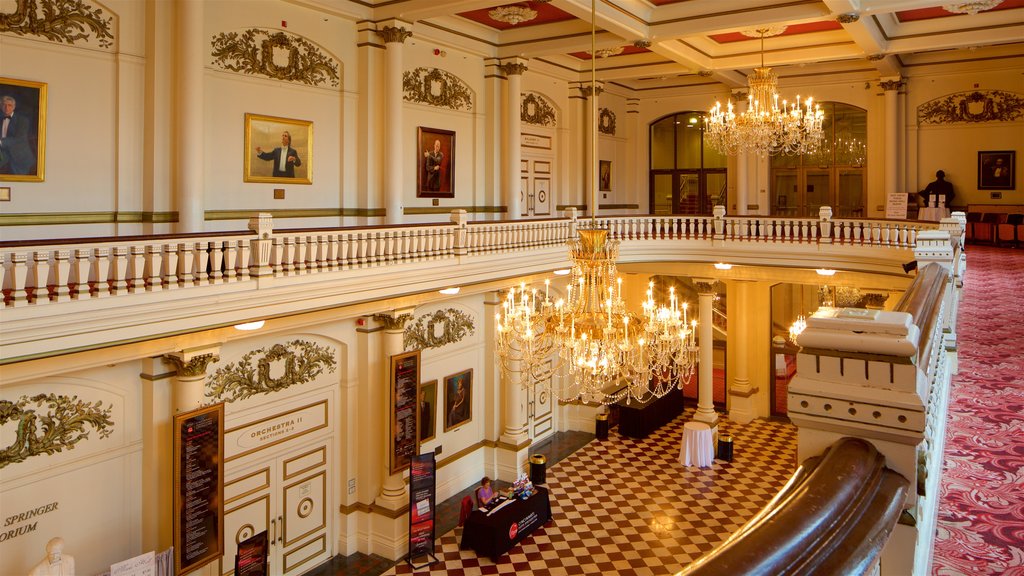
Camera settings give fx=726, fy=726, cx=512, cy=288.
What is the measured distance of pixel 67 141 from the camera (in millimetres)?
7645

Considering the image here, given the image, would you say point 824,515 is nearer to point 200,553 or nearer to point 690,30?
point 200,553

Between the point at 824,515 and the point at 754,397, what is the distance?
16.7m

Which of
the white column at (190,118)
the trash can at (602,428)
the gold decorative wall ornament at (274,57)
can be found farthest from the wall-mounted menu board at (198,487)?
the trash can at (602,428)

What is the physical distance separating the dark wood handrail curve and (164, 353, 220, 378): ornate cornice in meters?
7.22

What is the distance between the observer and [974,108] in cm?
1550

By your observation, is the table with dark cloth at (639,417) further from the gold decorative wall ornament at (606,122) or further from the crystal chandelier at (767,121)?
the gold decorative wall ornament at (606,122)

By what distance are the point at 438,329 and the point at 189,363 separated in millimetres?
4868

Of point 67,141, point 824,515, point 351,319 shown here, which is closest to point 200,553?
point 351,319

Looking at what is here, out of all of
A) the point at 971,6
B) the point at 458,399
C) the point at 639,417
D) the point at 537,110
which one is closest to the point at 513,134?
the point at 537,110

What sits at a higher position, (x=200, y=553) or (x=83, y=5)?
(x=83, y=5)

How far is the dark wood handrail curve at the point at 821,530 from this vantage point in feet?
3.31

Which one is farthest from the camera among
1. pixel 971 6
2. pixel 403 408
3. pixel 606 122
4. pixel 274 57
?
pixel 606 122

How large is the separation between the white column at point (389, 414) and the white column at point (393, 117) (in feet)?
5.99

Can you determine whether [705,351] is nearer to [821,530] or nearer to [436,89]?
[436,89]
